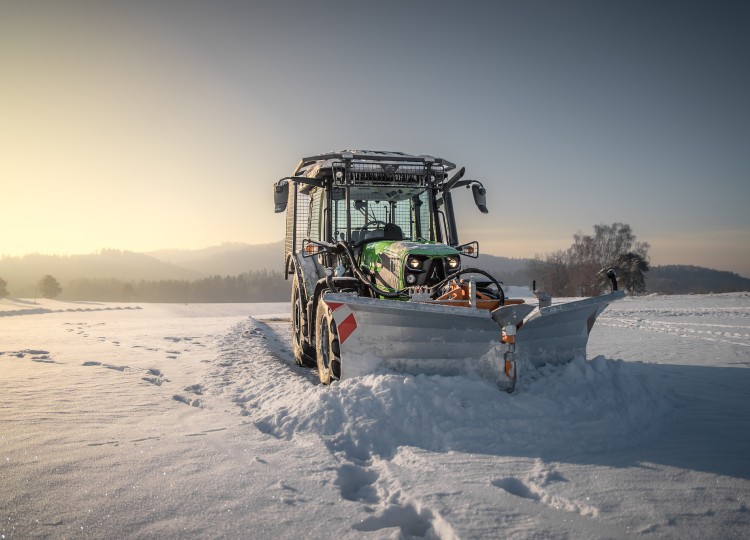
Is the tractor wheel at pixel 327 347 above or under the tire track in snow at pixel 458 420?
above

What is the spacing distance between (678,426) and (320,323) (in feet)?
11.6

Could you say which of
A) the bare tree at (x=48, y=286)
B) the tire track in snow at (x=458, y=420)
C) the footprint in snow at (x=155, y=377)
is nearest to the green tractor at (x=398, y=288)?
the tire track in snow at (x=458, y=420)

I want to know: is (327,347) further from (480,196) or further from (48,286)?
(48,286)

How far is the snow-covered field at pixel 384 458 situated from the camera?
2.24 metres

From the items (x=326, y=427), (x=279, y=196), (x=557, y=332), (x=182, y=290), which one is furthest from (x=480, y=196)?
(x=182, y=290)

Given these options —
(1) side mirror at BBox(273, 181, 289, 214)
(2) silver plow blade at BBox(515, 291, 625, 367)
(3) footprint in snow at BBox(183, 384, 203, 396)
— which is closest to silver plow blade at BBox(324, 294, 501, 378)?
(2) silver plow blade at BBox(515, 291, 625, 367)

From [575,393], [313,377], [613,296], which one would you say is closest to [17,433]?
[313,377]

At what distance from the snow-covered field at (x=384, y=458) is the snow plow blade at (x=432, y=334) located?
210 mm

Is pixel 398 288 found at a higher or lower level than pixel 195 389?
higher

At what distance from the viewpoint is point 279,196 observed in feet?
22.9

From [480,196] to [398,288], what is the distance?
2211 mm

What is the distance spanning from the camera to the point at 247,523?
7.29 feet

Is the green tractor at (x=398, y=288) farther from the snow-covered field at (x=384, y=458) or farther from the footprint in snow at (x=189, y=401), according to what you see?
the footprint in snow at (x=189, y=401)

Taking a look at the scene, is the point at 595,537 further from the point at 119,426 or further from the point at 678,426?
the point at 119,426
